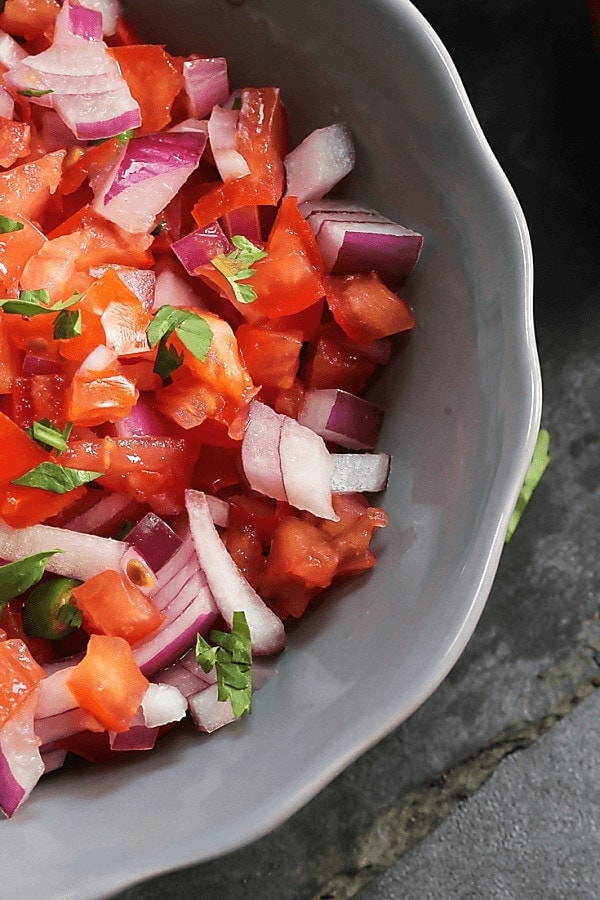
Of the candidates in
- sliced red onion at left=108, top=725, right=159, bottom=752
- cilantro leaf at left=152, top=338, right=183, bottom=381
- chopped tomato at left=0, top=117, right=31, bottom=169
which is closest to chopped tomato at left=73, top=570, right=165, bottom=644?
sliced red onion at left=108, top=725, right=159, bottom=752

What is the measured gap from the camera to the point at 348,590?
1120 mm

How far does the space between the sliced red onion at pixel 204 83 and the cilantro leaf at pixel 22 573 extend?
605 millimetres

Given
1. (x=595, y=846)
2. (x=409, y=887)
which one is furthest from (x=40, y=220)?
(x=595, y=846)

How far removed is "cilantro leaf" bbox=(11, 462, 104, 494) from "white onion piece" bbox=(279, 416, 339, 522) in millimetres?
237

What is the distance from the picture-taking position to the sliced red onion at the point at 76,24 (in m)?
1.08

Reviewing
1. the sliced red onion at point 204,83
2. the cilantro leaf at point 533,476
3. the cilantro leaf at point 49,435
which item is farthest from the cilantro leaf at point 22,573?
the cilantro leaf at point 533,476

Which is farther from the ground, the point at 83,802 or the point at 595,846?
the point at 83,802

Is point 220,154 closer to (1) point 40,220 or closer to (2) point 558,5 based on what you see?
(1) point 40,220

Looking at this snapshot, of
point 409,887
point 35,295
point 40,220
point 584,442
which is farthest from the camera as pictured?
point 584,442

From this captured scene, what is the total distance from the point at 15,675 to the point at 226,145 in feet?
2.26

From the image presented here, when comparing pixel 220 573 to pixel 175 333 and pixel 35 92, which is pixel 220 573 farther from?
pixel 35 92

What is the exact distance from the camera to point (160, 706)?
1016 mm

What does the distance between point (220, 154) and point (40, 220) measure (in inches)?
9.4

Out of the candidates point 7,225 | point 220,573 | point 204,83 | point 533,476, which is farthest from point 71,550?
point 533,476
